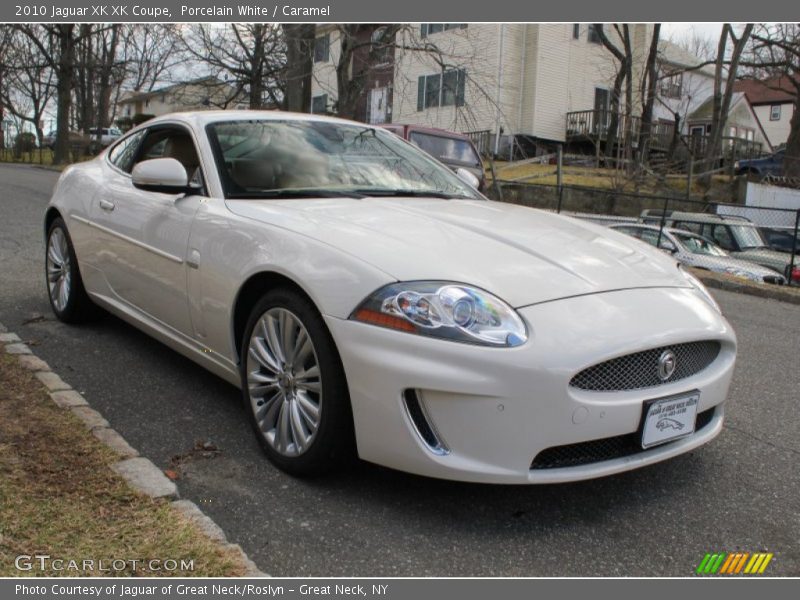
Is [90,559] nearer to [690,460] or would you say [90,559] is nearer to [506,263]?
[506,263]

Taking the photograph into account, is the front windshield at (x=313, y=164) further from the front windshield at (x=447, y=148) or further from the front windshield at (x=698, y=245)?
the front windshield at (x=698, y=245)

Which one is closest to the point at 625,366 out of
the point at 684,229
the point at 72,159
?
the point at 684,229

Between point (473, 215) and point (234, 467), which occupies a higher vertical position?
point (473, 215)

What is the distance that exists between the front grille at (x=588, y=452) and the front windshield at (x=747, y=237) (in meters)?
12.3

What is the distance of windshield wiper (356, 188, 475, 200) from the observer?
3779 mm

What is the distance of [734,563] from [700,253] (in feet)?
34.4

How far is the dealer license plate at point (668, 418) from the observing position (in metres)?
2.67

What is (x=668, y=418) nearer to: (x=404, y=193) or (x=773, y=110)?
(x=404, y=193)

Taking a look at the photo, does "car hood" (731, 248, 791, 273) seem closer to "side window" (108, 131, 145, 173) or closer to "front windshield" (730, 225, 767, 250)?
"front windshield" (730, 225, 767, 250)

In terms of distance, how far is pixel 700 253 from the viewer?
1222 centimetres

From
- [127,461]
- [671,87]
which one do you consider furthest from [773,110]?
[127,461]

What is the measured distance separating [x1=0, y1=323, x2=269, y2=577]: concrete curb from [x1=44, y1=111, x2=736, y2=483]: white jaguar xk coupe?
0.47 meters

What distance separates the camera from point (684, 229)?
13922 mm

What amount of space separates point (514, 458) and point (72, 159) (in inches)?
1421
